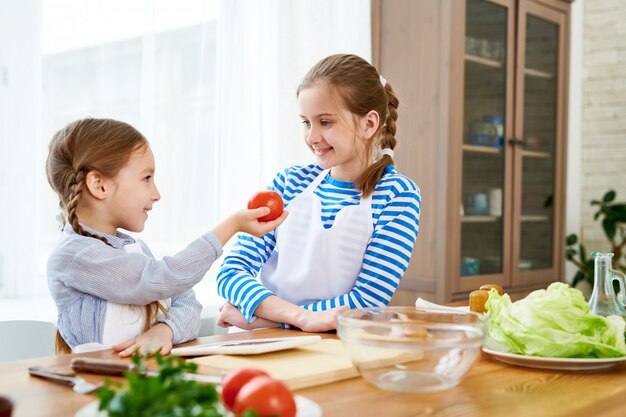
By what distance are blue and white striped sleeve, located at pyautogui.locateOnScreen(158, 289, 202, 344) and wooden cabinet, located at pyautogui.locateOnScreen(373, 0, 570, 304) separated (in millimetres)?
2018

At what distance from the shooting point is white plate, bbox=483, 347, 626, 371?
1.15 metres

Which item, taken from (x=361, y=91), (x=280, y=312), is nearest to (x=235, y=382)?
(x=280, y=312)

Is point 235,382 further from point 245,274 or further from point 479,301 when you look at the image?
point 245,274

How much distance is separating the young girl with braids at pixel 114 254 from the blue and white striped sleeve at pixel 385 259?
0.32 m

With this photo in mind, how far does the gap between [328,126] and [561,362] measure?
2.92 feet

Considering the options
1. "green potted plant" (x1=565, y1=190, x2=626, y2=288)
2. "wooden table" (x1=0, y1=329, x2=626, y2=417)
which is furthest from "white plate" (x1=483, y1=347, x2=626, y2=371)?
"green potted plant" (x1=565, y1=190, x2=626, y2=288)

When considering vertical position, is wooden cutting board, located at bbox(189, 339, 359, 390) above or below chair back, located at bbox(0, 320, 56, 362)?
above

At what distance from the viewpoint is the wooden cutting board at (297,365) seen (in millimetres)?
1030

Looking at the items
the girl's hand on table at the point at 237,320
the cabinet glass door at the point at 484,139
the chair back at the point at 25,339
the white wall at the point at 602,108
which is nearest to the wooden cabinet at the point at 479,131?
the cabinet glass door at the point at 484,139

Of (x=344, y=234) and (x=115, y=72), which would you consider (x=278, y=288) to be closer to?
(x=344, y=234)

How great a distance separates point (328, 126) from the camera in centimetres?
184

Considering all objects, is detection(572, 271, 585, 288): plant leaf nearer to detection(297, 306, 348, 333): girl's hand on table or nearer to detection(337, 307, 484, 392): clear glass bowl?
detection(297, 306, 348, 333): girl's hand on table

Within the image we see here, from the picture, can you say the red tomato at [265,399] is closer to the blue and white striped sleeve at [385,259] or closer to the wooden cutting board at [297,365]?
the wooden cutting board at [297,365]

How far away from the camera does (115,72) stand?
2.60m
